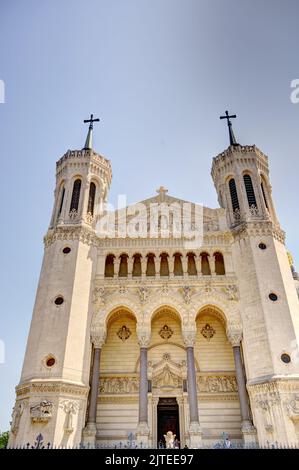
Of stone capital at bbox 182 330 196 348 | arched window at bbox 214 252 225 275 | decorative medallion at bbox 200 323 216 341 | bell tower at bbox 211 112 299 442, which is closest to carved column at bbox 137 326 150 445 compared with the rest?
stone capital at bbox 182 330 196 348

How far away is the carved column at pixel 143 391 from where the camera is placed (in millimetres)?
16672

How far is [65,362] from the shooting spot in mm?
17516

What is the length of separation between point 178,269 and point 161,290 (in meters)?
2.32

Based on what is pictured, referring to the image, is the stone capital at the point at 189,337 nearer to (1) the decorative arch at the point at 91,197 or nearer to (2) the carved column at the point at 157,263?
(2) the carved column at the point at 157,263

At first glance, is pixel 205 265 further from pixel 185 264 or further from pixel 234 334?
pixel 234 334

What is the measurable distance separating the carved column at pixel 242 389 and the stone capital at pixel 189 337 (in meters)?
1.96

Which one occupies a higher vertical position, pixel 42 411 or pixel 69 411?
pixel 69 411

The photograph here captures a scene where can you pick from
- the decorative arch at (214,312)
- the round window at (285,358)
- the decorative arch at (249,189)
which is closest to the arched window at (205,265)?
the decorative arch at (214,312)

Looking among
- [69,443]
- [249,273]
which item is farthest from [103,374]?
[249,273]

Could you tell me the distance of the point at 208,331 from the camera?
69.4ft

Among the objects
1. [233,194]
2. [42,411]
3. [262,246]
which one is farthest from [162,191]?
[42,411]

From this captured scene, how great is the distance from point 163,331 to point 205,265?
4.74m

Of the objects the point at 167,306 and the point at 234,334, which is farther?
the point at 167,306
